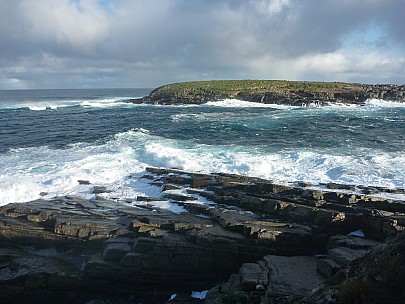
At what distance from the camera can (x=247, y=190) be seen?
19094 millimetres

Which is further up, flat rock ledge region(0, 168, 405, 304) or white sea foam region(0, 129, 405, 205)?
white sea foam region(0, 129, 405, 205)

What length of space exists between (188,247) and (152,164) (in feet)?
49.5

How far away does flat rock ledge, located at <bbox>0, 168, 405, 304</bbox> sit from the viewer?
12859mm

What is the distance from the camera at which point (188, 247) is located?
1394 centimetres

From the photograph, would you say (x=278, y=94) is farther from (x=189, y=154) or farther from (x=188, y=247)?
(x=188, y=247)

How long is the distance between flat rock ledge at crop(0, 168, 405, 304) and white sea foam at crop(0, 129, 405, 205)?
3.28 metres

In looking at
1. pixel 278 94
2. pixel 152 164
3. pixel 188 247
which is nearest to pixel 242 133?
pixel 152 164

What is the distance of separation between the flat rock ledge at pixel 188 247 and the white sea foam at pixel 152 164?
3276 mm

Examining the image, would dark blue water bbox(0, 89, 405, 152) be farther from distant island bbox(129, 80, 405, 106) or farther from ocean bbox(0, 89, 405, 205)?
distant island bbox(129, 80, 405, 106)

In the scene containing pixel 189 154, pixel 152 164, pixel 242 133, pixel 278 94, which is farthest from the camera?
pixel 278 94

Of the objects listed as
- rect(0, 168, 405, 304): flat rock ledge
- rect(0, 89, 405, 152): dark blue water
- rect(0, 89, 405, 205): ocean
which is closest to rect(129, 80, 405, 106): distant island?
rect(0, 89, 405, 152): dark blue water

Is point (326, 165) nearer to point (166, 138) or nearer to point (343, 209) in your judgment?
point (343, 209)

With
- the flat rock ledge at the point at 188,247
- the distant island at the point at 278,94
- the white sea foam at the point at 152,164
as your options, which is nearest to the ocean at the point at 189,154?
the white sea foam at the point at 152,164

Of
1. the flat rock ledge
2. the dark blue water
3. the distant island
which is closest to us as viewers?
the flat rock ledge
